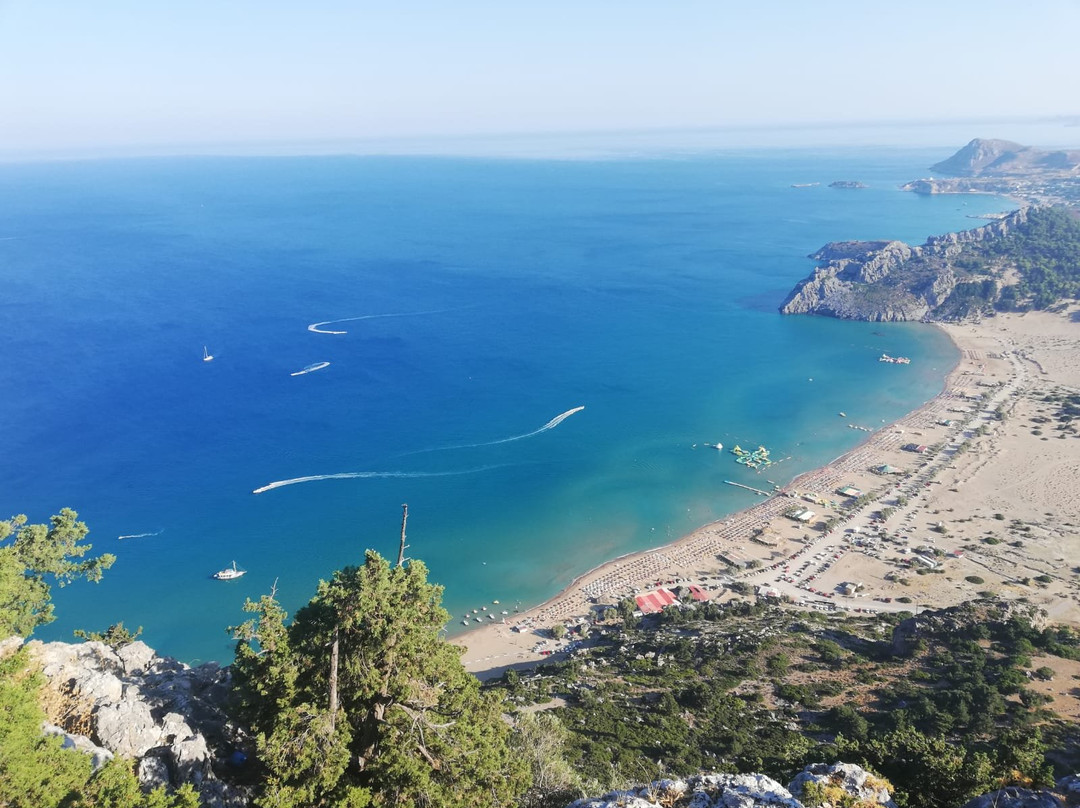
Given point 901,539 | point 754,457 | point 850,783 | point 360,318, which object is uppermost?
point 850,783

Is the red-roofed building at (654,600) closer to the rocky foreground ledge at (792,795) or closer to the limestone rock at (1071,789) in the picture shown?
the rocky foreground ledge at (792,795)

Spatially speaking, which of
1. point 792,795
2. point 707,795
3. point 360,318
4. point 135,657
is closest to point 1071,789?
point 792,795

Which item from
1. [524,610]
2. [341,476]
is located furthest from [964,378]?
[341,476]

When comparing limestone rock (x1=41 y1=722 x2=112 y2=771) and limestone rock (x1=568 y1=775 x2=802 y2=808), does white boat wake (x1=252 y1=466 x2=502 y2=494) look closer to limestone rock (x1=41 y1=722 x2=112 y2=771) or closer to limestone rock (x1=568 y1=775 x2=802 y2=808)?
limestone rock (x1=41 y1=722 x2=112 y2=771)

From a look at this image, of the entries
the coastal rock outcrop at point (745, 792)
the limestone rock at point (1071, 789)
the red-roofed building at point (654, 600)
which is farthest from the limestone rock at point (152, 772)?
the red-roofed building at point (654, 600)

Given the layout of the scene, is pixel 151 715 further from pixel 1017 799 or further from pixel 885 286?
pixel 885 286

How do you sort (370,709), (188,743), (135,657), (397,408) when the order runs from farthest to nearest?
(397,408) → (135,657) → (188,743) → (370,709)
